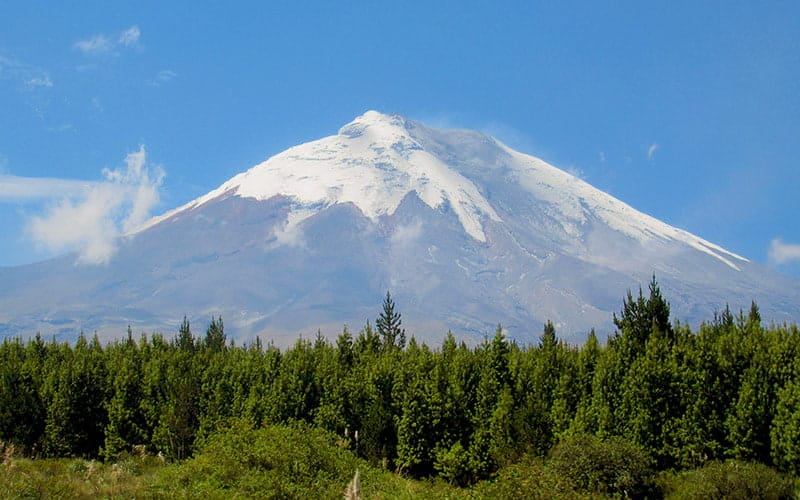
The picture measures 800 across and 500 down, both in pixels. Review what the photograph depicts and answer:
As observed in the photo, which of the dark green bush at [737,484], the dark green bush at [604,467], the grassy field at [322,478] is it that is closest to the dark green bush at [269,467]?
the grassy field at [322,478]

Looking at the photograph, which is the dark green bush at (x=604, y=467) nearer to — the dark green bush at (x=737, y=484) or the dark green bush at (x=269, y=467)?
the dark green bush at (x=737, y=484)

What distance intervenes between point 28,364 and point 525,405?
25.9 m

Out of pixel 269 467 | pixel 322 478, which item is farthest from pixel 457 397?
pixel 269 467

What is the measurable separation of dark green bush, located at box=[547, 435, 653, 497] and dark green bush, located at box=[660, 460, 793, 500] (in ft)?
4.26

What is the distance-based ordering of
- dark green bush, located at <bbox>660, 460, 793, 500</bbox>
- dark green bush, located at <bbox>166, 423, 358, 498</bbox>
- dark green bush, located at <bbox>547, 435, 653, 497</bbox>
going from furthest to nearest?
dark green bush, located at <bbox>547, 435, 653, 497</bbox>, dark green bush, located at <bbox>660, 460, 793, 500</bbox>, dark green bush, located at <bbox>166, 423, 358, 498</bbox>

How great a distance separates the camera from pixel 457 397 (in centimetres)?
2911

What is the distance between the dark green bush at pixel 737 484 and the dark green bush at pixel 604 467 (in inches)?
51.1

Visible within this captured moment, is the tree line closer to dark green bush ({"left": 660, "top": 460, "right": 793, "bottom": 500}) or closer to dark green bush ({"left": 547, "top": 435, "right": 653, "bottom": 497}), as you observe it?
dark green bush ({"left": 660, "top": 460, "right": 793, "bottom": 500})

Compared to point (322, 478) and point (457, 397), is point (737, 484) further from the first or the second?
point (457, 397)

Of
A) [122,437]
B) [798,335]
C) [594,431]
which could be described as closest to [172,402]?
[122,437]

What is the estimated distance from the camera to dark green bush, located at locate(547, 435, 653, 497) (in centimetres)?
2089

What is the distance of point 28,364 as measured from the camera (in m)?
36.6

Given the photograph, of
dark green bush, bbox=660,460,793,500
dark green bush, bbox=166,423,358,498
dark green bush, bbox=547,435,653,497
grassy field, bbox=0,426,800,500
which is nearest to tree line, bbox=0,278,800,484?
grassy field, bbox=0,426,800,500

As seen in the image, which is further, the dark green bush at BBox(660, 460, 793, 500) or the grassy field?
the dark green bush at BBox(660, 460, 793, 500)
